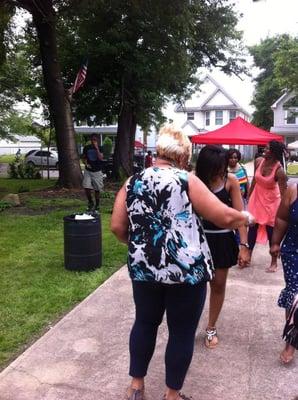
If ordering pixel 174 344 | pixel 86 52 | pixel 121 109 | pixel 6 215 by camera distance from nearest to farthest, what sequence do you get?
pixel 174 344 < pixel 6 215 < pixel 86 52 < pixel 121 109

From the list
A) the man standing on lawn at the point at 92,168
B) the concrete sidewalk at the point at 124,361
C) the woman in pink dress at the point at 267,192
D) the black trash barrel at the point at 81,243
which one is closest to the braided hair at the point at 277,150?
the woman in pink dress at the point at 267,192

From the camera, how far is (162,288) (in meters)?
2.93

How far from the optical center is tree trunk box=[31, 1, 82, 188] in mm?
15508

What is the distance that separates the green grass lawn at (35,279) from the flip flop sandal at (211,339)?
150 cm

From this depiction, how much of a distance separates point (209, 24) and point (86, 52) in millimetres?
4859

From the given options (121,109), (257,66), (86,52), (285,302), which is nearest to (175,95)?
(121,109)

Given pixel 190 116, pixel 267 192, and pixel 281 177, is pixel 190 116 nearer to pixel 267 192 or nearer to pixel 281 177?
pixel 267 192

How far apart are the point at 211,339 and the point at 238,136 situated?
908 centimetres

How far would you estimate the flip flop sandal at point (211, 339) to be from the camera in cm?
418

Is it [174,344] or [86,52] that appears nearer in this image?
[174,344]

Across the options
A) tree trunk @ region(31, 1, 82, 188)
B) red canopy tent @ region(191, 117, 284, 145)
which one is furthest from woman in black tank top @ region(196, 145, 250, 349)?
tree trunk @ region(31, 1, 82, 188)

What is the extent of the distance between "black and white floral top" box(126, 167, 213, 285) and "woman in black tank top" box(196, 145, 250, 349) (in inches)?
42.6

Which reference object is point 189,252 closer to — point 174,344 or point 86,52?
point 174,344

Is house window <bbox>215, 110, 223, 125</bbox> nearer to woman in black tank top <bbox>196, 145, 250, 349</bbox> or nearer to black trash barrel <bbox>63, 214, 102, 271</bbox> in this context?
black trash barrel <bbox>63, 214, 102, 271</bbox>
